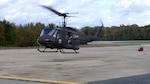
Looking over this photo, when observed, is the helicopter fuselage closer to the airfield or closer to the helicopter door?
the helicopter door

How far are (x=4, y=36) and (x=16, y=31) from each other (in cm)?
545

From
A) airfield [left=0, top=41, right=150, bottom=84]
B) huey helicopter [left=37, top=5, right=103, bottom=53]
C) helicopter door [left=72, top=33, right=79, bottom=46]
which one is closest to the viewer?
airfield [left=0, top=41, right=150, bottom=84]

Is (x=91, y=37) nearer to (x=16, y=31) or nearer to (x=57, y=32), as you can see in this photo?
(x=57, y=32)

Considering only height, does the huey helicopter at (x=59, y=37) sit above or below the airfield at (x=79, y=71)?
above

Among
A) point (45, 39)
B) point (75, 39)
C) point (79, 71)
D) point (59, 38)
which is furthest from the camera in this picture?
point (75, 39)

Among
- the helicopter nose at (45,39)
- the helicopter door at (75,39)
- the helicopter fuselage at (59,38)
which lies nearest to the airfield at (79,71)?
the helicopter nose at (45,39)

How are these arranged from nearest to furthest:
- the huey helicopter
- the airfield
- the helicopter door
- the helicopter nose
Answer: the airfield → the helicopter nose → the huey helicopter → the helicopter door

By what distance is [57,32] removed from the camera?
29203 mm

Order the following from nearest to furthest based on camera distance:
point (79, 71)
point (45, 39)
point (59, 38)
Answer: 1. point (79, 71)
2. point (45, 39)
3. point (59, 38)

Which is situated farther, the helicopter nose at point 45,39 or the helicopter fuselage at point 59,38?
the helicopter fuselage at point 59,38

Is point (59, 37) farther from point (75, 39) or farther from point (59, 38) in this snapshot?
point (75, 39)

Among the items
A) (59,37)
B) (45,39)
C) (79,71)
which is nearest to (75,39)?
(59,37)

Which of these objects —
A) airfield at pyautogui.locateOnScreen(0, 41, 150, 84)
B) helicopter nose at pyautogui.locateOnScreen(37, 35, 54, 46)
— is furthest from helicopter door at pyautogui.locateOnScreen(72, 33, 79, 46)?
airfield at pyautogui.locateOnScreen(0, 41, 150, 84)

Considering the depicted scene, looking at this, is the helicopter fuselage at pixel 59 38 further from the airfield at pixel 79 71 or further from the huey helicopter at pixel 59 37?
the airfield at pixel 79 71
